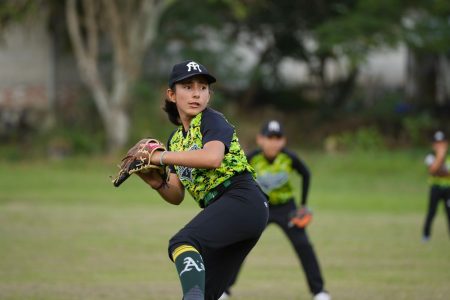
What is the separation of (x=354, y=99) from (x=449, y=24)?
816 centimetres

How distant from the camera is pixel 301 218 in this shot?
10.3 meters

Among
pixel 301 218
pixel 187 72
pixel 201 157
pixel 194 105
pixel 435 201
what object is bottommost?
pixel 301 218

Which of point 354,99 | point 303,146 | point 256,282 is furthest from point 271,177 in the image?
point 354,99

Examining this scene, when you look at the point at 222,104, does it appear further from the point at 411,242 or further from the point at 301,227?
the point at 301,227

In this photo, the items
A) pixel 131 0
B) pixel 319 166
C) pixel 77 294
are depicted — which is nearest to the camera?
pixel 77 294

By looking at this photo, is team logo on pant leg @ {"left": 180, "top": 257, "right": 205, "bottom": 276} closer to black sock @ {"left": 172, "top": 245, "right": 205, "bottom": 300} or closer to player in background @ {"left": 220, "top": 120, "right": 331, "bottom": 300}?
black sock @ {"left": 172, "top": 245, "right": 205, "bottom": 300}

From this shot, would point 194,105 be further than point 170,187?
No

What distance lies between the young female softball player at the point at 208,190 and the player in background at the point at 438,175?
9.78 metres

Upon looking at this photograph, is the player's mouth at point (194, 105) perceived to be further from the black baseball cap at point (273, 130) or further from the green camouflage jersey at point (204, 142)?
the black baseball cap at point (273, 130)

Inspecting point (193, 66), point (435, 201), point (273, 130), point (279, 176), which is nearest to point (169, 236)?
point (435, 201)

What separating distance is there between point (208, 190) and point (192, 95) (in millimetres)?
661

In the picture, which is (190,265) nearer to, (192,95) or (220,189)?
(220,189)

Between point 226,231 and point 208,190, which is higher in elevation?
point 208,190

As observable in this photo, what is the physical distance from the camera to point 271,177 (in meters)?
10.8
